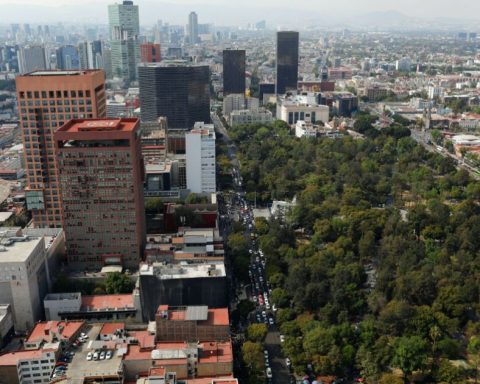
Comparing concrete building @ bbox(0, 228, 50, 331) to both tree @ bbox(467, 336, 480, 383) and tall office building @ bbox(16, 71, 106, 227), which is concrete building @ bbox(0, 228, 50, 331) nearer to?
tall office building @ bbox(16, 71, 106, 227)

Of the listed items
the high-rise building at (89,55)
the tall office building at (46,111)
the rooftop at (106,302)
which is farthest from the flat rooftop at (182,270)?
the high-rise building at (89,55)

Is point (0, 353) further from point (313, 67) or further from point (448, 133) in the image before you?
point (313, 67)

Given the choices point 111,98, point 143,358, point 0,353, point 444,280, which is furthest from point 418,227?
point 111,98

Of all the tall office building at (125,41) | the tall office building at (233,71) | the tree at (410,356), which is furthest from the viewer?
the tall office building at (125,41)

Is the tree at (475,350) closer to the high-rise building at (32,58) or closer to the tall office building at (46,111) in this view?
the tall office building at (46,111)

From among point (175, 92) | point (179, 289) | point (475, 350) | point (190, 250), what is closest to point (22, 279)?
point (179, 289)

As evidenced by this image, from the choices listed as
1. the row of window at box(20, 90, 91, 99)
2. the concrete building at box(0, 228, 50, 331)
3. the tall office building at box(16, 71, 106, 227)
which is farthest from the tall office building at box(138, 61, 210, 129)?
the concrete building at box(0, 228, 50, 331)

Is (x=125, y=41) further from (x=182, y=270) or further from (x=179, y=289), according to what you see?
(x=179, y=289)

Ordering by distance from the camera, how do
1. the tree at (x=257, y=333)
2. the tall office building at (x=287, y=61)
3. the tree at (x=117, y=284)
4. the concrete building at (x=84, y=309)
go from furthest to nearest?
the tall office building at (x=287, y=61) < the tree at (x=117, y=284) < the concrete building at (x=84, y=309) < the tree at (x=257, y=333)

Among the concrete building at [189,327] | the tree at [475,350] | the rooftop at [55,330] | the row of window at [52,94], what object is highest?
the row of window at [52,94]
